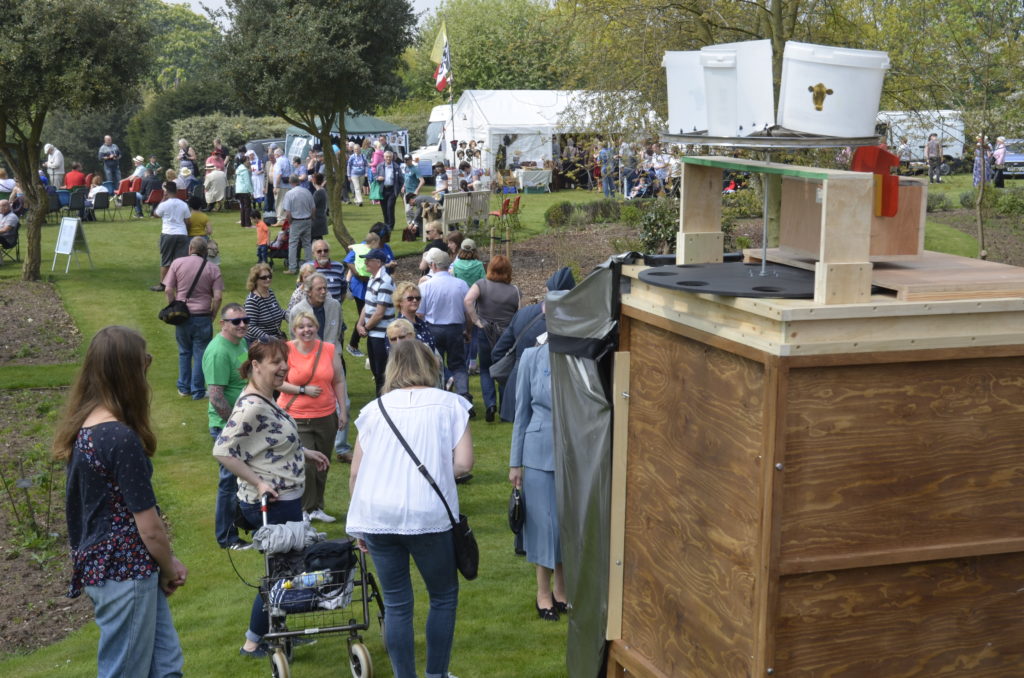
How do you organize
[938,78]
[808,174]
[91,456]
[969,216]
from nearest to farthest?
[808,174], [91,456], [938,78], [969,216]

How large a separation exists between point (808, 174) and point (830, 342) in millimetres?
617

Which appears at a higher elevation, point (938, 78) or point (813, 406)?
point (938, 78)

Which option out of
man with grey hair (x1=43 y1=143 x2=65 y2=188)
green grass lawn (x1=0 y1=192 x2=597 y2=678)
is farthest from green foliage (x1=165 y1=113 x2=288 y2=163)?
green grass lawn (x1=0 y1=192 x2=597 y2=678)

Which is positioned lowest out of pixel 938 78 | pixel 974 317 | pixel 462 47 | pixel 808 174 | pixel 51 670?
pixel 51 670

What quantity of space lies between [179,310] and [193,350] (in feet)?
2.86

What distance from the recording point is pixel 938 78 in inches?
561

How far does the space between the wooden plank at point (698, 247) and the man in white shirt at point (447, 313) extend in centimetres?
615

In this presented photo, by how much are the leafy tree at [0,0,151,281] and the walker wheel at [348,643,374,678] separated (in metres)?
14.0

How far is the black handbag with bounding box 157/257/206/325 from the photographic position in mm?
11797

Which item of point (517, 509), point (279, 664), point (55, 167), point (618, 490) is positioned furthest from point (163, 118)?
point (618, 490)

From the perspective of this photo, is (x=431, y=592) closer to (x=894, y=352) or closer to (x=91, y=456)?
(x=91, y=456)

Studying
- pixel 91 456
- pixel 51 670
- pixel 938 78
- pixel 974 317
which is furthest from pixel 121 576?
pixel 938 78

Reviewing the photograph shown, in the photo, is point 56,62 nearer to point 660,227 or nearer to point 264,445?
point 660,227

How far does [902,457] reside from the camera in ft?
11.9
